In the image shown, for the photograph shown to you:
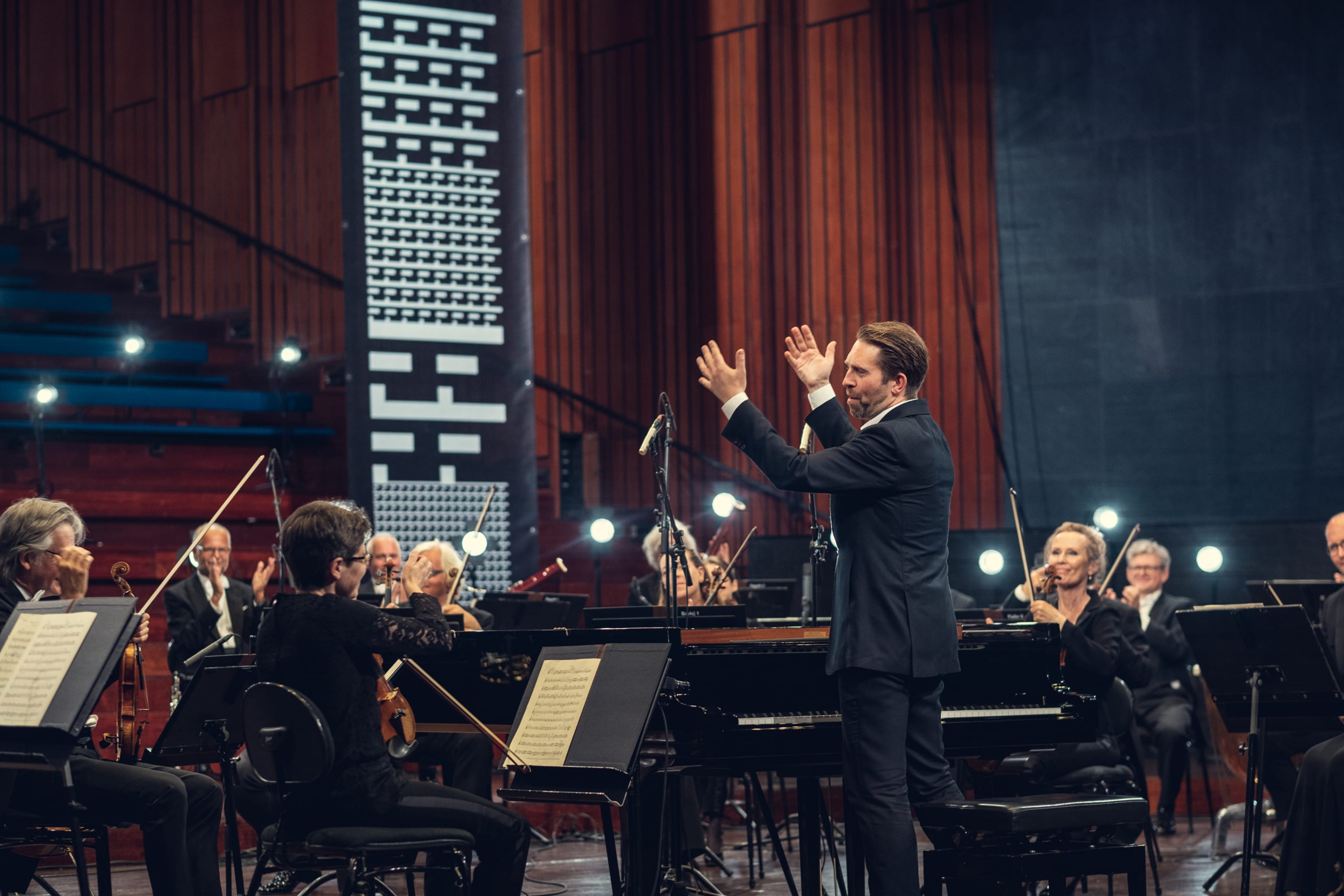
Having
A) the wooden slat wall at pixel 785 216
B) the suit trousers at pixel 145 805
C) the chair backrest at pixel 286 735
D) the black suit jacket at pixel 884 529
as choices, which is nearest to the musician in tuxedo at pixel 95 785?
the suit trousers at pixel 145 805

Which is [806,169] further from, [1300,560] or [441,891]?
[441,891]

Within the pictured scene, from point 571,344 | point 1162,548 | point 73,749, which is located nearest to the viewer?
point 73,749

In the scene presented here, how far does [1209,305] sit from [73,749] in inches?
239

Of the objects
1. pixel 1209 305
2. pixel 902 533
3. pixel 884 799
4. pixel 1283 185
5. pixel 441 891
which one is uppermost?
pixel 1283 185

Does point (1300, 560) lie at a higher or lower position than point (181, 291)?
lower

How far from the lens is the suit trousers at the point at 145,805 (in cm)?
323

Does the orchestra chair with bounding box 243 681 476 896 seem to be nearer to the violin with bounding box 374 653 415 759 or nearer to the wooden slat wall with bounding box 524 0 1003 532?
the violin with bounding box 374 653 415 759

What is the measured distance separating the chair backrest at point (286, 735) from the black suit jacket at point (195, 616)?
2.36 metres

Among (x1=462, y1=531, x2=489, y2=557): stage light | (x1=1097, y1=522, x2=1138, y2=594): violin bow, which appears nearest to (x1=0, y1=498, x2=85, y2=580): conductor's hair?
(x1=462, y1=531, x2=489, y2=557): stage light

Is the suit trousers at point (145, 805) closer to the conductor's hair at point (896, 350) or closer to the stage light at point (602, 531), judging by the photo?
the conductor's hair at point (896, 350)

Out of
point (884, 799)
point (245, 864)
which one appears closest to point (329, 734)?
point (884, 799)

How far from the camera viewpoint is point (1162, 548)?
6.17 m

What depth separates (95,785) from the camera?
10.6ft

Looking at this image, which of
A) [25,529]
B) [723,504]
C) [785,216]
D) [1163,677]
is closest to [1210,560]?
[1163,677]
